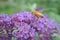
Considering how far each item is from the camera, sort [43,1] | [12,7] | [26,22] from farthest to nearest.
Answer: [43,1], [12,7], [26,22]

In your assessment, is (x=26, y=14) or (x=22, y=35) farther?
(x=26, y=14)

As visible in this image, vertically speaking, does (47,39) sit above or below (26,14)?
below

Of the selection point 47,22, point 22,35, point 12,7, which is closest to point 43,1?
point 12,7

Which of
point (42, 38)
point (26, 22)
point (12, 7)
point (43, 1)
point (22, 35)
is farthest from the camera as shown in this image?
point (43, 1)

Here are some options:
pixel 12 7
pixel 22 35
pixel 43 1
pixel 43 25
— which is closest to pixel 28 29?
Result: pixel 22 35

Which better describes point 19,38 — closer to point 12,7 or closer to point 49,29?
point 49,29

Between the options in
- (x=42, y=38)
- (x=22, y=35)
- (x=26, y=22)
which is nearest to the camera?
(x=22, y=35)

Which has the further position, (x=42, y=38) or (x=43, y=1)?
(x=43, y=1)

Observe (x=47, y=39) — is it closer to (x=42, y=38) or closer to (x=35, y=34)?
(x=42, y=38)

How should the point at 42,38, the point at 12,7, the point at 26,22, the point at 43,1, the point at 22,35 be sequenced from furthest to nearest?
the point at 43,1 < the point at 12,7 < the point at 42,38 < the point at 26,22 < the point at 22,35
